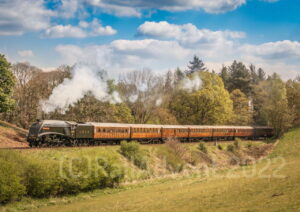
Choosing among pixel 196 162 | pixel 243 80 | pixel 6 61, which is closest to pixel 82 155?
pixel 196 162

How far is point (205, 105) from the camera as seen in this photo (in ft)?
215

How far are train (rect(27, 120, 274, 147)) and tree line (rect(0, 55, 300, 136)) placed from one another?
7327mm

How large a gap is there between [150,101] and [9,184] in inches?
1925

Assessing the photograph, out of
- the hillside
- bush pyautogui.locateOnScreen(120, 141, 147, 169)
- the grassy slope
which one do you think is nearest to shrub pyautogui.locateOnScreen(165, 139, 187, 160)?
bush pyautogui.locateOnScreen(120, 141, 147, 169)

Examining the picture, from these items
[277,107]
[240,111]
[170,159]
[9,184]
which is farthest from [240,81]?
[9,184]

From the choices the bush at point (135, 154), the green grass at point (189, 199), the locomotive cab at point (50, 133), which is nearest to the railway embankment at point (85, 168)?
the bush at point (135, 154)

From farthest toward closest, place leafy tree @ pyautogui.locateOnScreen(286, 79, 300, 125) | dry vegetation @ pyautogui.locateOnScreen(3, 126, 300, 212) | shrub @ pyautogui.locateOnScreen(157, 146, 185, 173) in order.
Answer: leafy tree @ pyautogui.locateOnScreen(286, 79, 300, 125) → shrub @ pyautogui.locateOnScreen(157, 146, 185, 173) → dry vegetation @ pyautogui.locateOnScreen(3, 126, 300, 212)

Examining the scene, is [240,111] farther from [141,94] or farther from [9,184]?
[9,184]

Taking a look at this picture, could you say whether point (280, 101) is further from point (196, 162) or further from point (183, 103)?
point (196, 162)

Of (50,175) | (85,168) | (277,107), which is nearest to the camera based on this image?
(50,175)

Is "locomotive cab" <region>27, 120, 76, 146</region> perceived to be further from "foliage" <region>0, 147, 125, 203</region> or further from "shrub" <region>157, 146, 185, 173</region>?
"shrub" <region>157, 146, 185, 173</region>

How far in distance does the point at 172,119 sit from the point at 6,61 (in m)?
33.6

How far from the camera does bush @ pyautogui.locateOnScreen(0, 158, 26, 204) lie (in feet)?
69.5

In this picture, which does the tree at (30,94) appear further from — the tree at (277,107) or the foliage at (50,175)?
the tree at (277,107)
